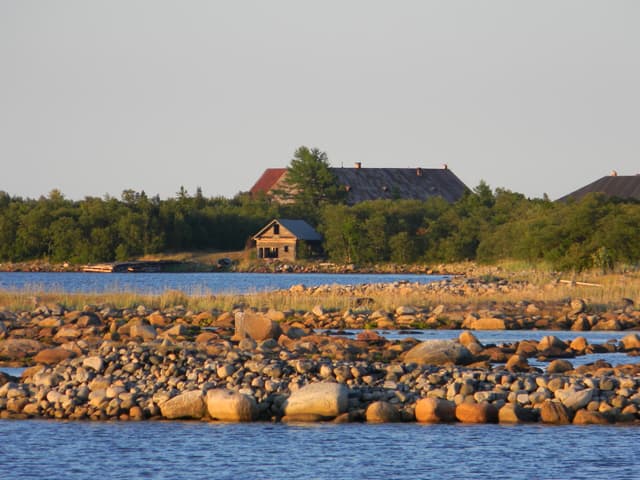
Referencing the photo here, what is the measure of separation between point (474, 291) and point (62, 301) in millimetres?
13128

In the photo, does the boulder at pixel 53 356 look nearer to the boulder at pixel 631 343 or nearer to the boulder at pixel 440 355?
the boulder at pixel 440 355

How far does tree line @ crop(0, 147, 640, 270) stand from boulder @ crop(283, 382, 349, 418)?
52727 mm

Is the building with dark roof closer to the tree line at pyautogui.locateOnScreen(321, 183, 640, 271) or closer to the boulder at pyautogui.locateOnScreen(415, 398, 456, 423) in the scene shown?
the tree line at pyautogui.locateOnScreen(321, 183, 640, 271)

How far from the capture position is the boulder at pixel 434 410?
53.9ft

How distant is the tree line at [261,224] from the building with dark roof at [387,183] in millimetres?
3843

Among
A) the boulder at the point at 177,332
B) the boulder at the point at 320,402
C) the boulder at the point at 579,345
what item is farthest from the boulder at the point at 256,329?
the boulder at the point at 320,402

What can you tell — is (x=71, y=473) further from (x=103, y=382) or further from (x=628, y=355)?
(x=628, y=355)

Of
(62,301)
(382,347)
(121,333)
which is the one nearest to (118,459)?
(382,347)

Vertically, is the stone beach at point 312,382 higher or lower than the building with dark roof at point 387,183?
lower

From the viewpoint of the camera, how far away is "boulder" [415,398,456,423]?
1642 cm

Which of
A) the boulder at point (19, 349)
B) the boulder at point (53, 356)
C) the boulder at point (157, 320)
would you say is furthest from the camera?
the boulder at point (157, 320)

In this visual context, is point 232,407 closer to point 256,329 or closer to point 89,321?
point 256,329

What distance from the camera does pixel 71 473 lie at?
13.8 m

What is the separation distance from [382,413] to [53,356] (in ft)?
23.3
